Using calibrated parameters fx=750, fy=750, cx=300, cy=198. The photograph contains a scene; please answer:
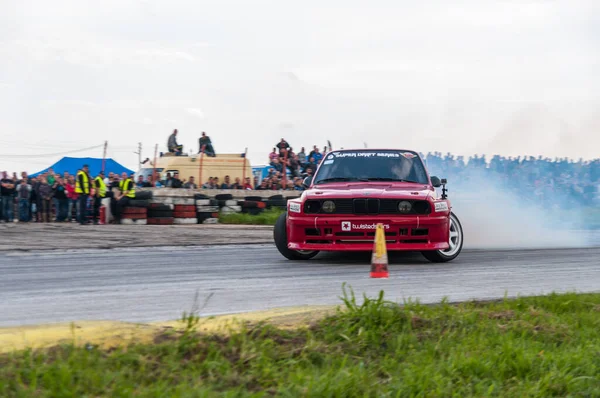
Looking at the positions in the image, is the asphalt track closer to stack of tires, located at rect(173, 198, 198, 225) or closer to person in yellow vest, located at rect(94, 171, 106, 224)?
stack of tires, located at rect(173, 198, 198, 225)

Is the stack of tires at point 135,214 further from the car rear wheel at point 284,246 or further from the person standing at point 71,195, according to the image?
the car rear wheel at point 284,246

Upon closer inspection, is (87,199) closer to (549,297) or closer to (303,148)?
(303,148)

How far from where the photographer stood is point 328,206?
862 cm

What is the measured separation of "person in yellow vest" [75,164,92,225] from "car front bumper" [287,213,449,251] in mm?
10762

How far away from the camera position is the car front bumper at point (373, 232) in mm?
8430

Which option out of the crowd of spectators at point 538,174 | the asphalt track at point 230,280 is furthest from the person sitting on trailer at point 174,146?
the asphalt track at point 230,280

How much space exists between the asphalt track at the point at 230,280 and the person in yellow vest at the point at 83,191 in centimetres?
783

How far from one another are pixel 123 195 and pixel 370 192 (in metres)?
10.5

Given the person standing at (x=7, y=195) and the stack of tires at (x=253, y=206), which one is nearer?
the person standing at (x=7, y=195)

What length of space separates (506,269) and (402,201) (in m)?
1.37

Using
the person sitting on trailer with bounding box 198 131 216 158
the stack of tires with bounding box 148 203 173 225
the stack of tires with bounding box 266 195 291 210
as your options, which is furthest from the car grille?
the person sitting on trailer with bounding box 198 131 216 158

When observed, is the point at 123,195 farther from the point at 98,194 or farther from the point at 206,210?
the point at 206,210

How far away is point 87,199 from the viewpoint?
18.3 m

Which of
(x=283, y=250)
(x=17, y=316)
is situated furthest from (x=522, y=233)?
(x=17, y=316)
